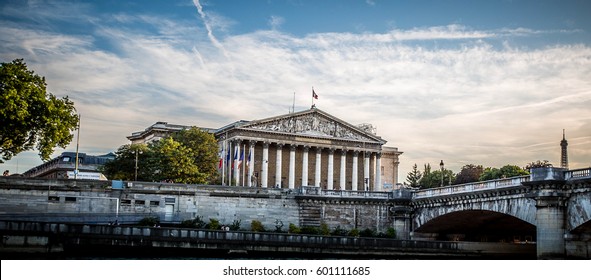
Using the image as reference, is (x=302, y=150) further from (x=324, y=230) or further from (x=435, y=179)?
(x=324, y=230)

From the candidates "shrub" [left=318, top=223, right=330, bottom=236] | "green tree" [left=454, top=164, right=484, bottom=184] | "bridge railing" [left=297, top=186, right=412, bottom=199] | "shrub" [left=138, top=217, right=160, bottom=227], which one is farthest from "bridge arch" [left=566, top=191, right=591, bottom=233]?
"green tree" [left=454, top=164, right=484, bottom=184]

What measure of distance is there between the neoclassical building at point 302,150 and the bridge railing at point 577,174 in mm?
53278

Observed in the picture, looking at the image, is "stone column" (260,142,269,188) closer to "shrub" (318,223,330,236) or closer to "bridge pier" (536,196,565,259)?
"shrub" (318,223,330,236)

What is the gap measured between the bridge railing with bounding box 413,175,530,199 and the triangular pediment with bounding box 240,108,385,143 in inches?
1546

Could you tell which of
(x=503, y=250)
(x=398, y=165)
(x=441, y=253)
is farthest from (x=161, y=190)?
(x=398, y=165)

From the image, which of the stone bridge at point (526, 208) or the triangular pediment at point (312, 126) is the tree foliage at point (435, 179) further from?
the stone bridge at point (526, 208)

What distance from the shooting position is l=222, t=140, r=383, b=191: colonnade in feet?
330

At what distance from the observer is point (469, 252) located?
198 feet

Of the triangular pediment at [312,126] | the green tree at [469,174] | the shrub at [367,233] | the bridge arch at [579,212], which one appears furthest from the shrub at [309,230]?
the green tree at [469,174]

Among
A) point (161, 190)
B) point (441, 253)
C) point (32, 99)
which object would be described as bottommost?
point (441, 253)

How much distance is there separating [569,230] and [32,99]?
1358 inches

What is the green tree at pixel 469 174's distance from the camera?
111 m

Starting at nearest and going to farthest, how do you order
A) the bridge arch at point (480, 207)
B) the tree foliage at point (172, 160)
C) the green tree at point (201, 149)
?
the bridge arch at point (480, 207) → the tree foliage at point (172, 160) → the green tree at point (201, 149)
